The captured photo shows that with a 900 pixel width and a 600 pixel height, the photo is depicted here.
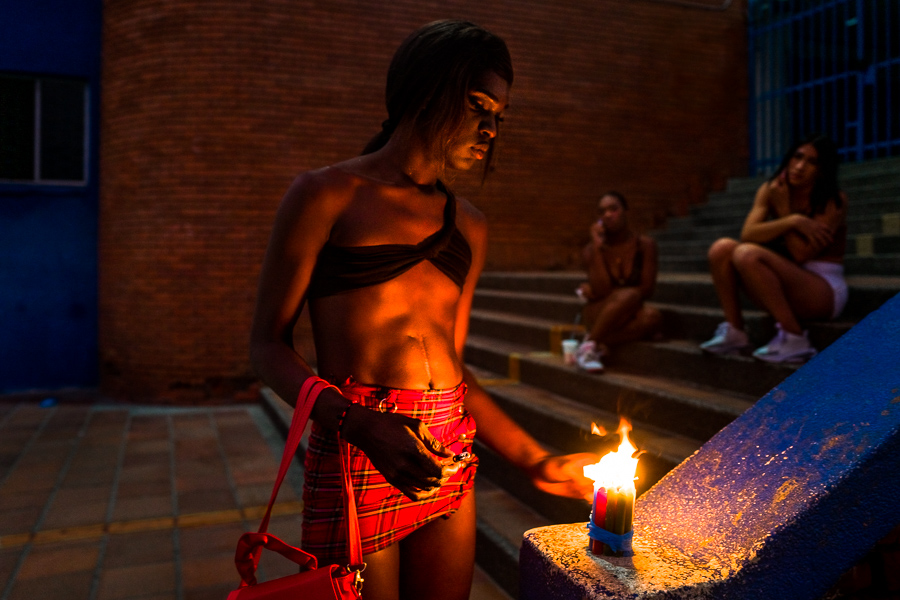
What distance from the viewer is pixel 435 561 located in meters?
1.54

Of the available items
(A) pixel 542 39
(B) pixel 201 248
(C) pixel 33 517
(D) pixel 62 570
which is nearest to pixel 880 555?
(D) pixel 62 570

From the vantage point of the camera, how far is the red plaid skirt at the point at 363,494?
56.1 inches

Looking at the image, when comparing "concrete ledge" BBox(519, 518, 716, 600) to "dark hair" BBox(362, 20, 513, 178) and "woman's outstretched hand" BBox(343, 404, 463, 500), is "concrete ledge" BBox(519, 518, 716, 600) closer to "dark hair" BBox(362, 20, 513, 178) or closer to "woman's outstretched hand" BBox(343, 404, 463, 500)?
"woman's outstretched hand" BBox(343, 404, 463, 500)

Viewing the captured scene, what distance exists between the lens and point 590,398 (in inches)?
169

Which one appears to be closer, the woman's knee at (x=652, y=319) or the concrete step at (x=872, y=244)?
the woman's knee at (x=652, y=319)

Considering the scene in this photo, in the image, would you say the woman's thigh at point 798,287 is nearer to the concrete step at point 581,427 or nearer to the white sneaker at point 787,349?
the white sneaker at point 787,349

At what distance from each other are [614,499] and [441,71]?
3.18 ft

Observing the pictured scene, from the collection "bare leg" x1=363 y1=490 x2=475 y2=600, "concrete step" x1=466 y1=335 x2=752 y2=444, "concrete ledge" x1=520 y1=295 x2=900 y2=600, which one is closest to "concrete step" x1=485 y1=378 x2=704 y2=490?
"concrete step" x1=466 y1=335 x2=752 y2=444

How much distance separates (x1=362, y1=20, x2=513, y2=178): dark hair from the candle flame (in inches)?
29.0

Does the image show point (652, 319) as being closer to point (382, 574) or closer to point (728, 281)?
point (728, 281)

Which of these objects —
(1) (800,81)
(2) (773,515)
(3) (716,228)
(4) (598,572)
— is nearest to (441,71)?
(4) (598,572)

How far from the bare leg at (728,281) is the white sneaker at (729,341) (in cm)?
4

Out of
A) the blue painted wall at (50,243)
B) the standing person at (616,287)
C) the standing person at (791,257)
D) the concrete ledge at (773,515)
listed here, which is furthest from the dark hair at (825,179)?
the blue painted wall at (50,243)

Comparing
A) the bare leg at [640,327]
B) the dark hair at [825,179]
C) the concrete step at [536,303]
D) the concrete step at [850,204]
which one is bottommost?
the bare leg at [640,327]
